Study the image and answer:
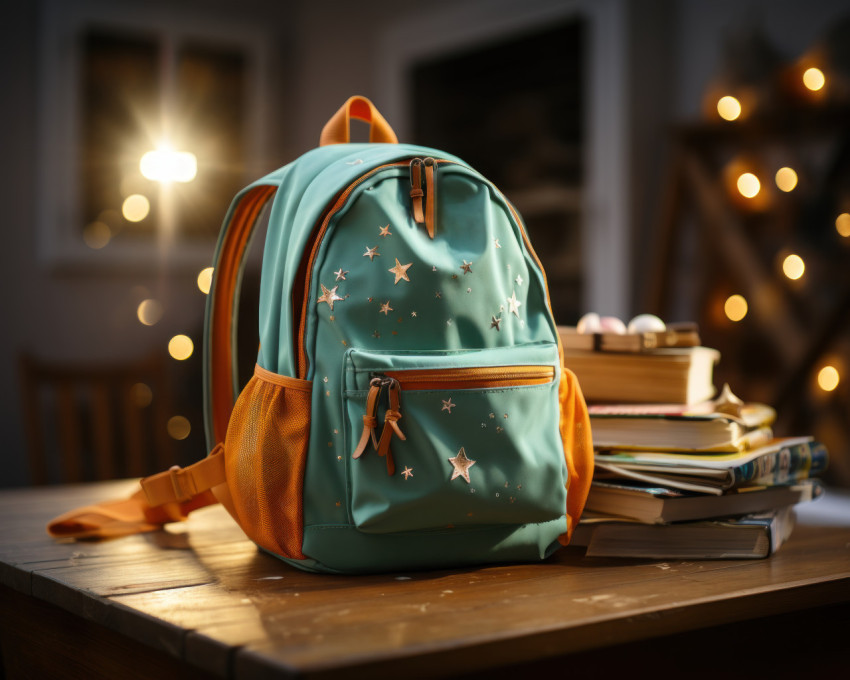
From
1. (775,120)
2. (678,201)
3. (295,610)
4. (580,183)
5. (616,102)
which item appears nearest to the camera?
(295,610)

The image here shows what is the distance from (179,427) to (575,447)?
202cm

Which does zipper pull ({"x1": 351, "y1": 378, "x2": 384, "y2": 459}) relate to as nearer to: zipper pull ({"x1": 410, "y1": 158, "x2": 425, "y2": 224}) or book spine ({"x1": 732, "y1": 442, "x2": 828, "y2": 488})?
zipper pull ({"x1": 410, "y1": 158, "x2": 425, "y2": 224})

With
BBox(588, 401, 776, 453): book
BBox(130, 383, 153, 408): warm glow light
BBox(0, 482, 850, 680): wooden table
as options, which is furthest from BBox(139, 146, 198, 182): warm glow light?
BBox(588, 401, 776, 453): book

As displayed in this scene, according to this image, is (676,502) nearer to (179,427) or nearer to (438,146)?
(179,427)

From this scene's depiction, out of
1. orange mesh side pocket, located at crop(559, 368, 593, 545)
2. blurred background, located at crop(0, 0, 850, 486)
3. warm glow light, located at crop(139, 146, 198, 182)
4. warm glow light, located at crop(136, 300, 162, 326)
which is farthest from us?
warm glow light, located at crop(136, 300, 162, 326)

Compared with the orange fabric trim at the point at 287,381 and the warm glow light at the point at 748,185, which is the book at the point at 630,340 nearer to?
the orange fabric trim at the point at 287,381

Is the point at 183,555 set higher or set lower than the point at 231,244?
lower

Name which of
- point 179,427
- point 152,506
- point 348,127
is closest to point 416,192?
point 348,127

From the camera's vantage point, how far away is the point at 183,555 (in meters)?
0.74

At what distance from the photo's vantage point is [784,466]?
0.81 meters

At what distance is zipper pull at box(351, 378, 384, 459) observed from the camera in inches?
24.9

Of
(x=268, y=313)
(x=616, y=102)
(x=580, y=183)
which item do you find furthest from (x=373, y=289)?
(x=580, y=183)

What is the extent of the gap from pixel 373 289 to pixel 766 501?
0.40 m

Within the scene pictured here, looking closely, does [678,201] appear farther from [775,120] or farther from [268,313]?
[268,313]
